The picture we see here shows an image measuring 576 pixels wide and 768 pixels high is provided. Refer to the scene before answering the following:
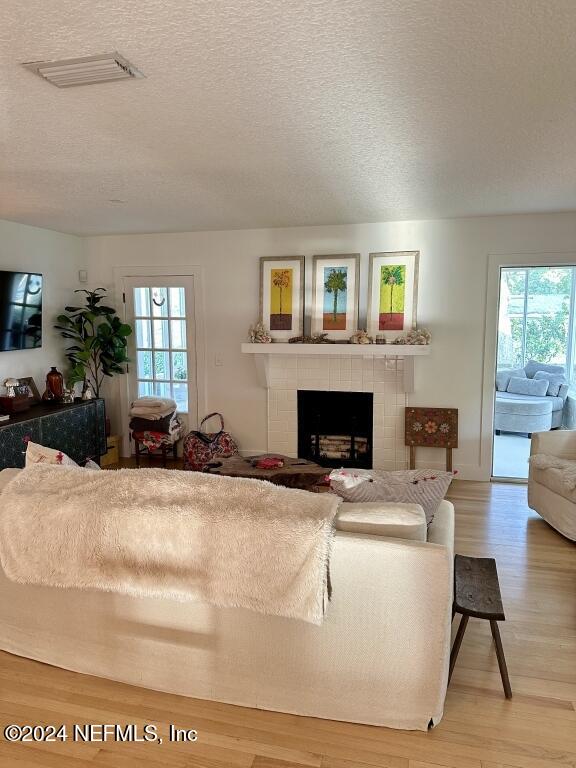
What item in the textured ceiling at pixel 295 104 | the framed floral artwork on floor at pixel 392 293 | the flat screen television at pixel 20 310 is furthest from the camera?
the framed floral artwork on floor at pixel 392 293

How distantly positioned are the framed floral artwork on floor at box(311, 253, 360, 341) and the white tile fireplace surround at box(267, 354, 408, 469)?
0.93 feet

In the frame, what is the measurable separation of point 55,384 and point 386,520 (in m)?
3.96

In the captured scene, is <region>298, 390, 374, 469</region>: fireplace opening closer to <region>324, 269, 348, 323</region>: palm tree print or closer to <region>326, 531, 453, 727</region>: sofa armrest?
<region>324, 269, 348, 323</region>: palm tree print

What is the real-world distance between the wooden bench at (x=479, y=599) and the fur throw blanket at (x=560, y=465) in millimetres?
1496

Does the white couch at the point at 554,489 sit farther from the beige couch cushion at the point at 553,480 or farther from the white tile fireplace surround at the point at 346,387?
the white tile fireplace surround at the point at 346,387

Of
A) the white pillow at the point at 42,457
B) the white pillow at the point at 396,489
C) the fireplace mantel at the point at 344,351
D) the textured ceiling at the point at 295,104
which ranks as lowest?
the white pillow at the point at 396,489

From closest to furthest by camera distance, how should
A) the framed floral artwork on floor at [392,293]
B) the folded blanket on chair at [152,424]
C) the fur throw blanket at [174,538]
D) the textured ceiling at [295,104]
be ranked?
the textured ceiling at [295,104]
the fur throw blanket at [174,538]
the framed floral artwork on floor at [392,293]
the folded blanket on chair at [152,424]

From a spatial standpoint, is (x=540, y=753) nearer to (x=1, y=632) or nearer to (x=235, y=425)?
(x=1, y=632)

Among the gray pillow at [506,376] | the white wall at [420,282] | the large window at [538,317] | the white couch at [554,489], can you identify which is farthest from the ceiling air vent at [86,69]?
the gray pillow at [506,376]

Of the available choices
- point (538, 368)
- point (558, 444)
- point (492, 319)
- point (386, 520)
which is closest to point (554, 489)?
point (558, 444)

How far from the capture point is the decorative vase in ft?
16.3

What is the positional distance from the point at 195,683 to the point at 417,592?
3.12 feet

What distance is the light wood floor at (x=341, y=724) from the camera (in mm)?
1820

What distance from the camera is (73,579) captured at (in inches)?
82.3
